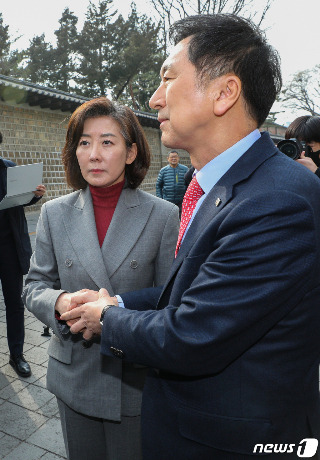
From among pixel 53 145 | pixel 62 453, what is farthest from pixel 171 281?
pixel 53 145

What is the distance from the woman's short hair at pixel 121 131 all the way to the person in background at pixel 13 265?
65.5 inches

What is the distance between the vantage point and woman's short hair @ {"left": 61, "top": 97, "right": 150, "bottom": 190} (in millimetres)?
1775

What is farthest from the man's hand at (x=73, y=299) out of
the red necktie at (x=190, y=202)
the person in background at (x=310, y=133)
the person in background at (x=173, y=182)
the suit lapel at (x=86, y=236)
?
the person in background at (x=173, y=182)

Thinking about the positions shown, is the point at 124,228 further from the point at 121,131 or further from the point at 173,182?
the point at 173,182

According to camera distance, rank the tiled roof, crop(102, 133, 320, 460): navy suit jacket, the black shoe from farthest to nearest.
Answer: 1. the tiled roof
2. the black shoe
3. crop(102, 133, 320, 460): navy suit jacket

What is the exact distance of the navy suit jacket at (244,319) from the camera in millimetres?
935

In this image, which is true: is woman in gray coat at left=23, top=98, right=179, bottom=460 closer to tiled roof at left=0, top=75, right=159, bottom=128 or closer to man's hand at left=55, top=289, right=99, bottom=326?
man's hand at left=55, top=289, right=99, bottom=326

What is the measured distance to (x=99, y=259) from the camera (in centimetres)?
169

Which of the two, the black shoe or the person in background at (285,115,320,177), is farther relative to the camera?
the black shoe

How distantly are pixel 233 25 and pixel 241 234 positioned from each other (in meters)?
0.65

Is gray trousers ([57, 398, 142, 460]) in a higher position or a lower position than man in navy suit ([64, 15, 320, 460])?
lower

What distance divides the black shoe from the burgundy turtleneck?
2.02 metres

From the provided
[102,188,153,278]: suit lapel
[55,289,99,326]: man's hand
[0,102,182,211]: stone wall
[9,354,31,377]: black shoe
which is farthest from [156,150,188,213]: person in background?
[55,289,99,326]: man's hand

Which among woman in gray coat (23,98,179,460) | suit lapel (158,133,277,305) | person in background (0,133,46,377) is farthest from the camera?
person in background (0,133,46,377)
